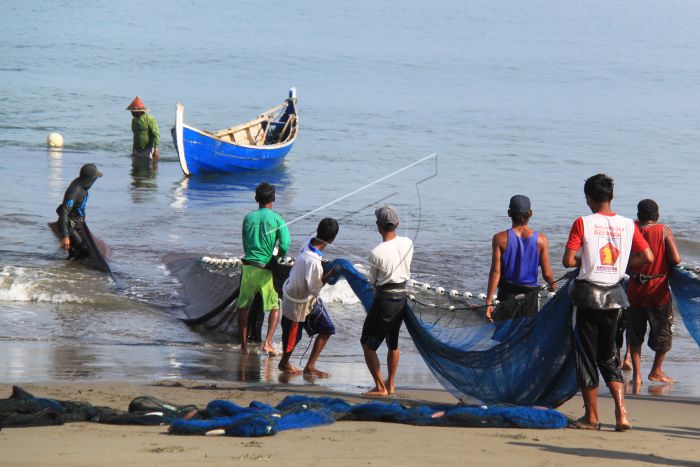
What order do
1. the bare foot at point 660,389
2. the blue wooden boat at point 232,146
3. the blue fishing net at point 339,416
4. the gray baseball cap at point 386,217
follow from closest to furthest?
the blue fishing net at point 339,416
the gray baseball cap at point 386,217
the bare foot at point 660,389
the blue wooden boat at point 232,146

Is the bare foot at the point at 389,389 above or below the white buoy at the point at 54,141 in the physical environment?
below

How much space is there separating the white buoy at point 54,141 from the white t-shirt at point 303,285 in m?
22.7

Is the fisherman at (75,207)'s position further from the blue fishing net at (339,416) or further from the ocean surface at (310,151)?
the blue fishing net at (339,416)

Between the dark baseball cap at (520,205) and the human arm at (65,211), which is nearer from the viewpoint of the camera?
the dark baseball cap at (520,205)

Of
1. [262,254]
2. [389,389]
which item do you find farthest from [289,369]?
[389,389]

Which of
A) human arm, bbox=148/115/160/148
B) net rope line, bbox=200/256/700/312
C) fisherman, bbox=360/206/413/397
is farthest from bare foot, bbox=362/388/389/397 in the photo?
human arm, bbox=148/115/160/148

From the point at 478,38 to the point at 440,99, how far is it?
125ft

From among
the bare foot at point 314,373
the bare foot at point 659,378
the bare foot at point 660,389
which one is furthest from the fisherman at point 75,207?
the bare foot at point 660,389

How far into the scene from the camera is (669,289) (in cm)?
803

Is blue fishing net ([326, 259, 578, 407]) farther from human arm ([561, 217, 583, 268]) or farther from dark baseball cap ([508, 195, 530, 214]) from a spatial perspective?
dark baseball cap ([508, 195, 530, 214])

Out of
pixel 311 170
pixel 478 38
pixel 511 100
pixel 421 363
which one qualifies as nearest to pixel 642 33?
pixel 478 38

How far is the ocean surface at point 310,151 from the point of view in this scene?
1058 cm

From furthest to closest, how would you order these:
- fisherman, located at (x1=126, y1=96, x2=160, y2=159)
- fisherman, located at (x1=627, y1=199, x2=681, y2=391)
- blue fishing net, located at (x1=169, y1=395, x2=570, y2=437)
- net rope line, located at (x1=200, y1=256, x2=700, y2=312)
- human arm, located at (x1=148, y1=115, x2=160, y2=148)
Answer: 1. human arm, located at (x1=148, y1=115, x2=160, y2=148)
2. fisherman, located at (x1=126, y1=96, x2=160, y2=159)
3. fisherman, located at (x1=627, y1=199, x2=681, y2=391)
4. net rope line, located at (x1=200, y1=256, x2=700, y2=312)
5. blue fishing net, located at (x1=169, y1=395, x2=570, y2=437)

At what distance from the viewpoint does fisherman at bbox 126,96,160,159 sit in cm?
2417
